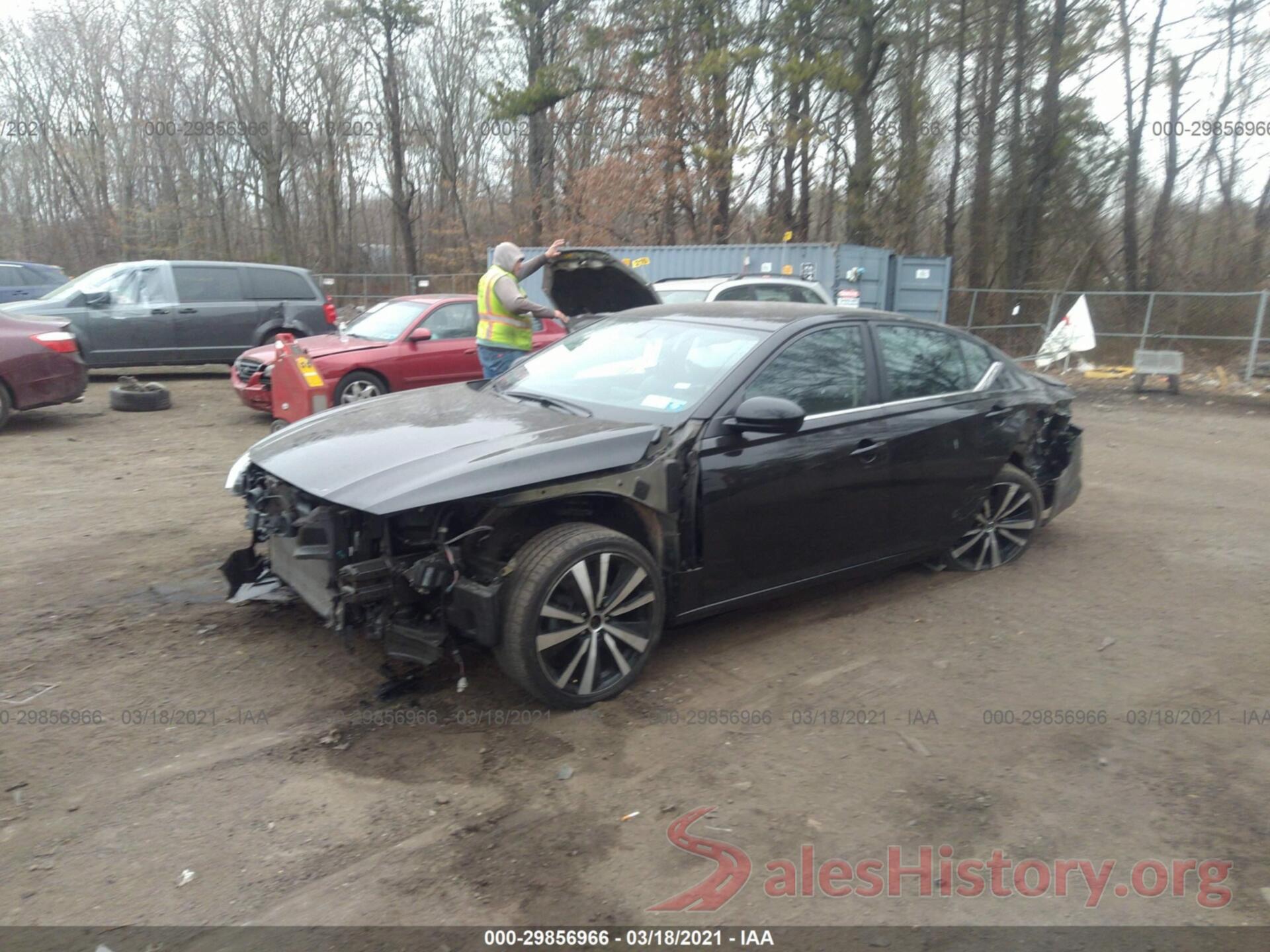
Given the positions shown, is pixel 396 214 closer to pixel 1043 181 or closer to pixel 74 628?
pixel 1043 181

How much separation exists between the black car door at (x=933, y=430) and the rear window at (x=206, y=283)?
11523 mm

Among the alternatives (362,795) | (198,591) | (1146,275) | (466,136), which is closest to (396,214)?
(466,136)

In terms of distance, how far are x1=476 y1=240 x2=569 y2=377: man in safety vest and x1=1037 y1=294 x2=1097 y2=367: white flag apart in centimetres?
1283

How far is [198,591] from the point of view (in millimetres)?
5328

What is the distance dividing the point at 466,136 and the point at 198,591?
1314 inches

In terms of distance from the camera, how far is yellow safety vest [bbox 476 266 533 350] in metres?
8.04

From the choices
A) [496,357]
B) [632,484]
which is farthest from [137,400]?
[632,484]

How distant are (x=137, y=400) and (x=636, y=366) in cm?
900

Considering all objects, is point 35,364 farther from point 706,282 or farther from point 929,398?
point 929,398

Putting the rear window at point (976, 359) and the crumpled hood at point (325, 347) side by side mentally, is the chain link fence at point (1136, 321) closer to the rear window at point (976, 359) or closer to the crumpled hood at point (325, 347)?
the crumpled hood at point (325, 347)

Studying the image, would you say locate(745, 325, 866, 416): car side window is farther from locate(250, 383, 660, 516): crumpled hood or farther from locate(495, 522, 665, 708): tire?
locate(495, 522, 665, 708): tire

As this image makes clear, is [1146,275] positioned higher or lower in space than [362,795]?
higher

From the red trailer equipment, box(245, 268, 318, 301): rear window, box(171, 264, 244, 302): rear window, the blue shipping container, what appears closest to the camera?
the red trailer equipment

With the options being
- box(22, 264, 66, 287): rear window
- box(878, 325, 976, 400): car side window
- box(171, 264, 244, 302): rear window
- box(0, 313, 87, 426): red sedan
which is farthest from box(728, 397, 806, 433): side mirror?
box(22, 264, 66, 287): rear window
